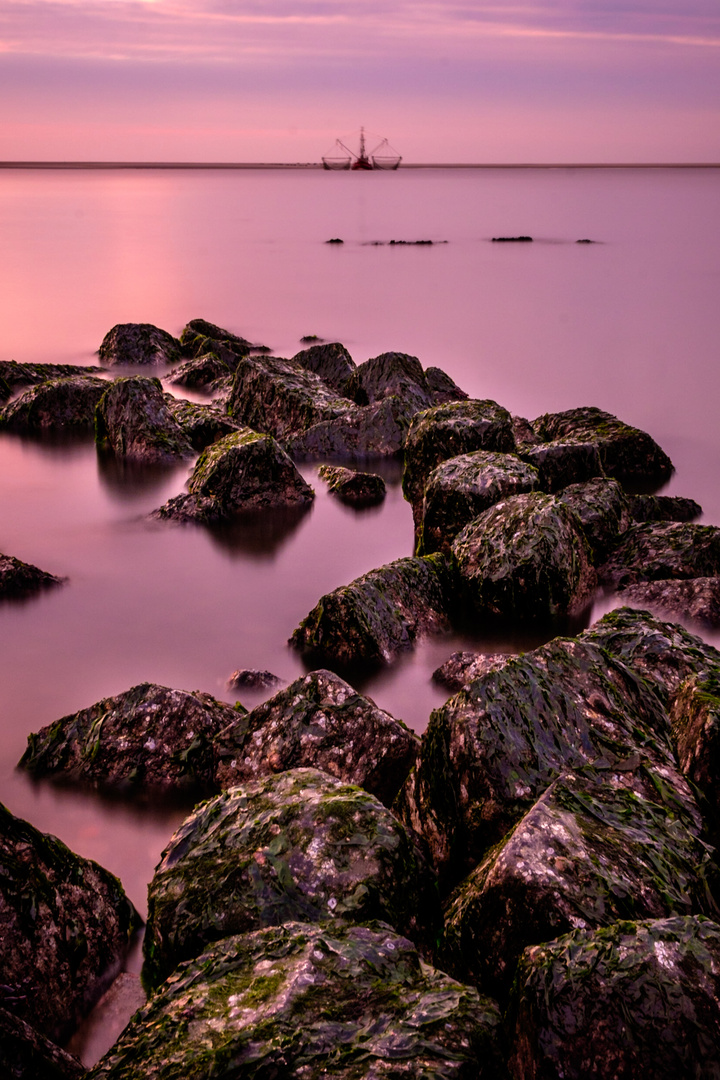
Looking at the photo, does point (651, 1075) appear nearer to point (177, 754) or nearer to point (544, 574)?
point (177, 754)

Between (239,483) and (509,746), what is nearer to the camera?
(509,746)

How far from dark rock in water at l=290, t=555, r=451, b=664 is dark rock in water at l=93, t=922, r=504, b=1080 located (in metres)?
3.08

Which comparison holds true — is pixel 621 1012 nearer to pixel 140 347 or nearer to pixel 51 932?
pixel 51 932

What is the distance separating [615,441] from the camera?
32.0 ft

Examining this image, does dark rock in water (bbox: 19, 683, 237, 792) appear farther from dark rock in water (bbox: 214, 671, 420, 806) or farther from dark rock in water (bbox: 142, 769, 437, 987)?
dark rock in water (bbox: 142, 769, 437, 987)

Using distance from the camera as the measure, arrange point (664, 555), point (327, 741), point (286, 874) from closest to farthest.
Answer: point (286, 874), point (327, 741), point (664, 555)

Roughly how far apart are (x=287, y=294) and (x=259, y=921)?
26.1 meters

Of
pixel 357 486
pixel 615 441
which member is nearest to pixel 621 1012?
pixel 357 486

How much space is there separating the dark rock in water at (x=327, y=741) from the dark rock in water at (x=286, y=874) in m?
0.71

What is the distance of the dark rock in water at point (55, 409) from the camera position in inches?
468

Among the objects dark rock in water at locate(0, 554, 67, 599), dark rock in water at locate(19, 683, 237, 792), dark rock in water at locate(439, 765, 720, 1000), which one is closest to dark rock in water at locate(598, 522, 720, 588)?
dark rock in water at locate(19, 683, 237, 792)

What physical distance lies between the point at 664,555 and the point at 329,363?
311 inches

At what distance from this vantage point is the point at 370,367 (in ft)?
38.5

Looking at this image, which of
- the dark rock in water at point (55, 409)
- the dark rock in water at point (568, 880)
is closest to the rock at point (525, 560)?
the dark rock in water at point (568, 880)
